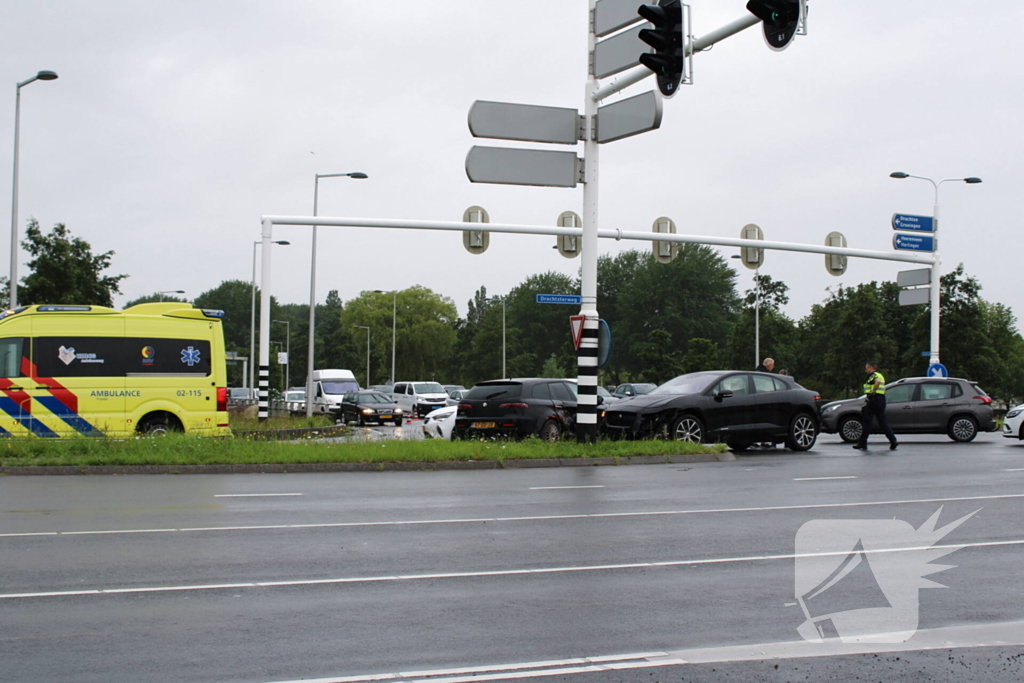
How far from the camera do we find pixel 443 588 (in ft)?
22.2

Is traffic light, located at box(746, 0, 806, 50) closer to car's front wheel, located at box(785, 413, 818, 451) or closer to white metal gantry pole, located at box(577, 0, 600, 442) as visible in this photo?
white metal gantry pole, located at box(577, 0, 600, 442)

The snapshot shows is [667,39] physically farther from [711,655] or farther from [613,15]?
[711,655]

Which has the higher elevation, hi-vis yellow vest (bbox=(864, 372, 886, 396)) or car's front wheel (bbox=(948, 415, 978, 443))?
hi-vis yellow vest (bbox=(864, 372, 886, 396))

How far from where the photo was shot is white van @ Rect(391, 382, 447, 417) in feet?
157

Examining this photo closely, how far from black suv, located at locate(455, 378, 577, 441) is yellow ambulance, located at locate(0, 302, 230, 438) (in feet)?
15.9

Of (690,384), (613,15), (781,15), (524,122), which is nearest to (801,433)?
(690,384)

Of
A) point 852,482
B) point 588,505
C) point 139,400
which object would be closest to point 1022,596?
point 588,505

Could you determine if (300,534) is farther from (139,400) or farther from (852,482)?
(139,400)

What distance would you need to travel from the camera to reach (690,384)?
1986cm

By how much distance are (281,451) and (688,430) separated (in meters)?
7.58

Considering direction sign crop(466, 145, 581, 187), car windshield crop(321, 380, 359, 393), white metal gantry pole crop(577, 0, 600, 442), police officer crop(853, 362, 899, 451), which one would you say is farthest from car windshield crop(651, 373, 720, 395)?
car windshield crop(321, 380, 359, 393)

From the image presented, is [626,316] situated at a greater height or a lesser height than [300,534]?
greater

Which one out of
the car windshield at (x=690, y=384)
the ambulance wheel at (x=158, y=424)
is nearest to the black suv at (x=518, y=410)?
the car windshield at (x=690, y=384)

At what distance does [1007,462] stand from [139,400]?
15699 mm
